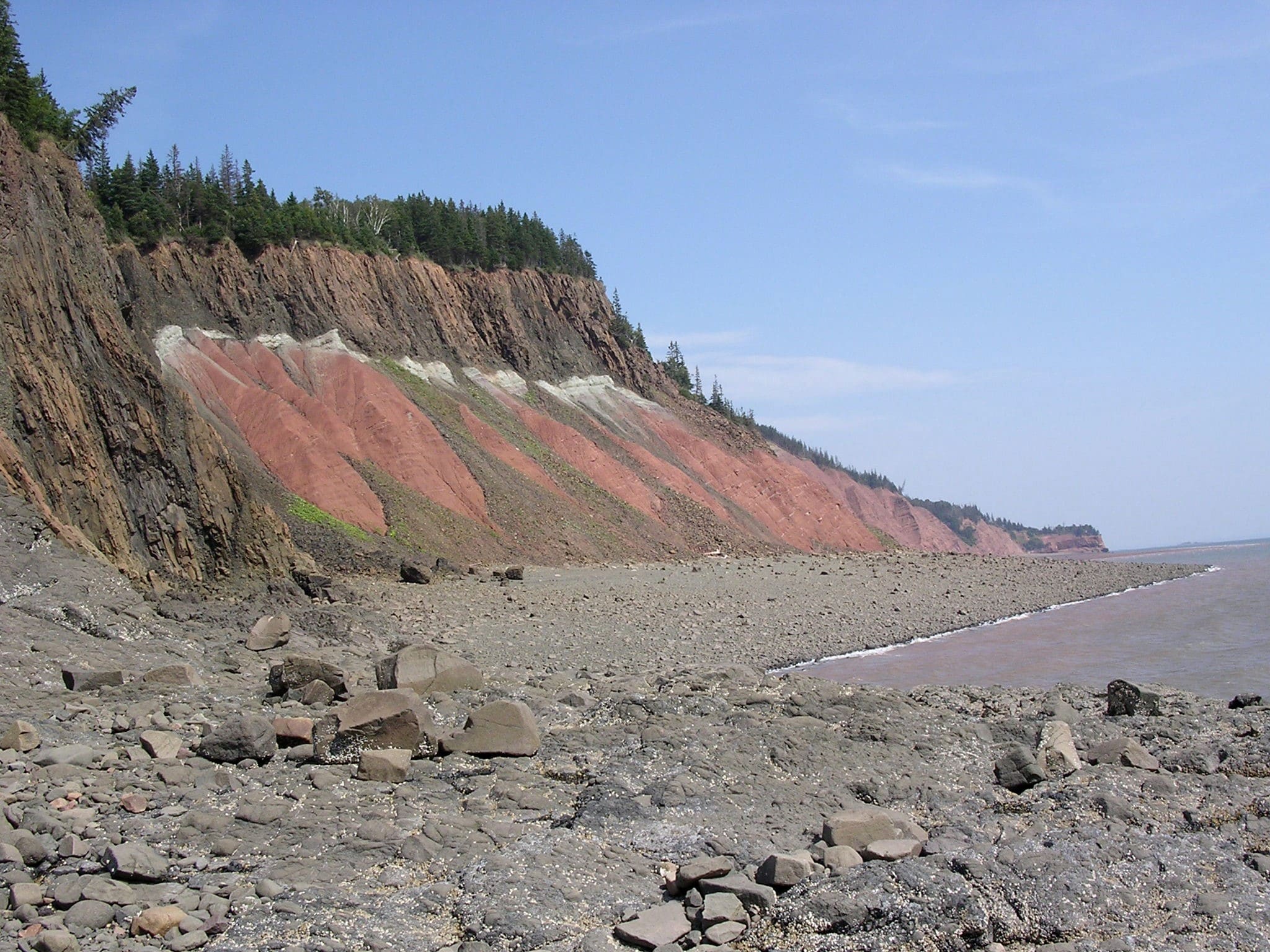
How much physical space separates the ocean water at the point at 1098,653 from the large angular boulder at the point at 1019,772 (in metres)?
8.05

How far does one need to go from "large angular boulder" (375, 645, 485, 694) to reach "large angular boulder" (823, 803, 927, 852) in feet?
20.6

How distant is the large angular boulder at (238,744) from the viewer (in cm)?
966

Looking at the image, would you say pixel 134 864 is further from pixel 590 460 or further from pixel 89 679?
pixel 590 460

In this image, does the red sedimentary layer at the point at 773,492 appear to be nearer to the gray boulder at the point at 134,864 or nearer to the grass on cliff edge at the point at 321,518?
the grass on cliff edge at the point at 321,518

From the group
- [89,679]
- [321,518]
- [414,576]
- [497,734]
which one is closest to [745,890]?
[497,734]

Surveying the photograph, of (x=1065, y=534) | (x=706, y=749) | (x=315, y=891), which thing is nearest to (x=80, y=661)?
(x=315, y=891)

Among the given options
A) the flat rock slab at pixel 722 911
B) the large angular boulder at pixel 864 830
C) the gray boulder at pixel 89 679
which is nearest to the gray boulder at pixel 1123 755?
the large angular boulder at pixel 864 830

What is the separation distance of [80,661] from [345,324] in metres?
35.0

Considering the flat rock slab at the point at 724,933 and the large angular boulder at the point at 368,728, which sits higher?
the large angular boulder at the point at 368,728

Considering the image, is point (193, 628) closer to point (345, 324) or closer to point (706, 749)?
point (706, 749)

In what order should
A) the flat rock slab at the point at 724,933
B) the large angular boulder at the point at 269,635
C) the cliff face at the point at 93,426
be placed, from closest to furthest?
the flat rock slab at the point at 724,933
the large angular boulder at the point at 269,635
the cliff face at the point at 93,426

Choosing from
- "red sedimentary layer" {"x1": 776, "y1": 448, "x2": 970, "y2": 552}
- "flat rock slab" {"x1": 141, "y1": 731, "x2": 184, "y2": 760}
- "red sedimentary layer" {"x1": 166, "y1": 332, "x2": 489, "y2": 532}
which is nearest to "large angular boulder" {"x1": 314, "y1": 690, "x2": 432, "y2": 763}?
"flat rock slab" {"x1": 141, "y1": 731, "x2": 184, "y2": 760}

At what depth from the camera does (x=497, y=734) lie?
34.7 feet

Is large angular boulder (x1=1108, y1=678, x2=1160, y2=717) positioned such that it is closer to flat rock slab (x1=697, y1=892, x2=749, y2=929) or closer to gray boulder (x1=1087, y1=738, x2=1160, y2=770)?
gray boulder (x1=1087, y1=738, x2=1160, y2=770)
